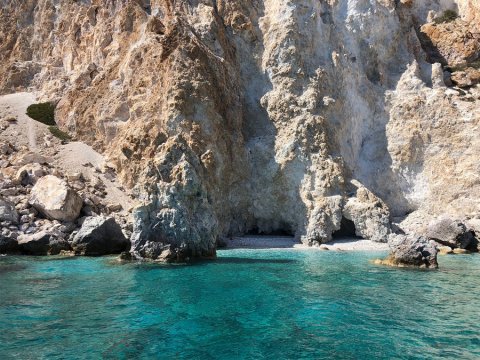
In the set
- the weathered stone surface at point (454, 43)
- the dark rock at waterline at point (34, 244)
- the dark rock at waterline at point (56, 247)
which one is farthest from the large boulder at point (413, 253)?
the weathered stone surface at point (454, 43)

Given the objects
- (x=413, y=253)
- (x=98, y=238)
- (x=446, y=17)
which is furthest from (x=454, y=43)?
(x=98, y=238)

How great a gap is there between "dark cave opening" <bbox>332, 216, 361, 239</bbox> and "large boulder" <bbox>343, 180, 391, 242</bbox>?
168cm

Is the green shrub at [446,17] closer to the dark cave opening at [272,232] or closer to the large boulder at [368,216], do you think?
the large boulder at [368,216]

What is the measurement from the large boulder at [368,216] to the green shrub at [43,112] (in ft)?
104

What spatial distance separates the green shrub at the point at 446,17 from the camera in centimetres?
5578

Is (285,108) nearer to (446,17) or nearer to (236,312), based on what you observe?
(236,312)

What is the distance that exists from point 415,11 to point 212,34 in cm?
3358

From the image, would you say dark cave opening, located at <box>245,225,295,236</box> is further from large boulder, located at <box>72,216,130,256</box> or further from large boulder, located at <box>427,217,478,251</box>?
large boulder, located at <box>72,216,130,256</box>

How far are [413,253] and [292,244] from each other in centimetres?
1165

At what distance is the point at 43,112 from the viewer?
4631 centimetres

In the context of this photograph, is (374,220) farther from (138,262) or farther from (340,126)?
(138,262)

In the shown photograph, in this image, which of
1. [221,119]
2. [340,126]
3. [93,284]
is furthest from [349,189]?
[93,284]

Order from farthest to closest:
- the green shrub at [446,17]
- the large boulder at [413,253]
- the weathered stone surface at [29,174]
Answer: the green shrub at [446,17]
the weathered stone surface at [29,174]
the large boulder at [413,253]

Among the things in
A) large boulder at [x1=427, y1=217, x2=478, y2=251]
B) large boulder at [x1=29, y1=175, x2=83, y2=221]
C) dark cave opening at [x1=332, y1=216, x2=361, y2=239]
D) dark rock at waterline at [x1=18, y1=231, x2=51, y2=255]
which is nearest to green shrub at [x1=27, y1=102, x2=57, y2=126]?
large boulder at [x1=29, y1=175, x2=83, y2=221]
